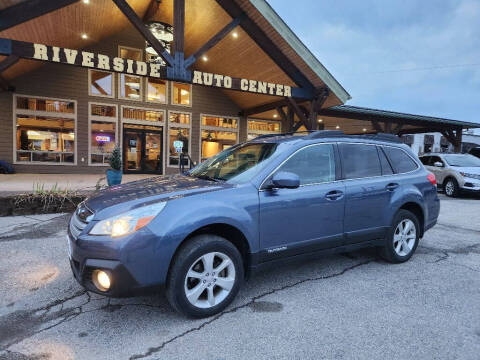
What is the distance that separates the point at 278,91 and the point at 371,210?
8022mm

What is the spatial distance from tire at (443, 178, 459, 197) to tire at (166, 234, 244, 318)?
446 inches

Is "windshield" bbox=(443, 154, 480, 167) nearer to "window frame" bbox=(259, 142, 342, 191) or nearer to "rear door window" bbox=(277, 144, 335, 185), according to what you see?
"window frame" bbox=(259, 142, 342, 191)

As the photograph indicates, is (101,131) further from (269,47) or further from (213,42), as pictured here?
(269,47)

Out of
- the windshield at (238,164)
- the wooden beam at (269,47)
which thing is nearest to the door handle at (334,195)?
the windshield at (238,164)

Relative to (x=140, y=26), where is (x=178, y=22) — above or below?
above

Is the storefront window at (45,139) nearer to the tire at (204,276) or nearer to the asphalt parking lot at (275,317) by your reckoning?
the asphalt parking lot at (275,317)

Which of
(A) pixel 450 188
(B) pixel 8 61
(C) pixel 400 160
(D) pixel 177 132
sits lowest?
(A) pixel 450 188

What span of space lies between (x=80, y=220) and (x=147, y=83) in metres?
14.0

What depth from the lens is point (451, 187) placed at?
11.2 meters

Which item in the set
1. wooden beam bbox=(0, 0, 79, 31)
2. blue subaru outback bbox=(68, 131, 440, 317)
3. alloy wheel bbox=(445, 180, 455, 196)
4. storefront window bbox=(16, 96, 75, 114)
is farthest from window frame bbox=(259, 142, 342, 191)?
storefront window bbox=(16, 96, 75, 114)

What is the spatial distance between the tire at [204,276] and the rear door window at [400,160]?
2.67 m

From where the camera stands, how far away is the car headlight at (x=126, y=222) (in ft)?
7.84

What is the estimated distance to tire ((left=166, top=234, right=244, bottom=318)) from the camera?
2.50 m

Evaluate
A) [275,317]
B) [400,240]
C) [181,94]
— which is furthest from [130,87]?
[275,317]
